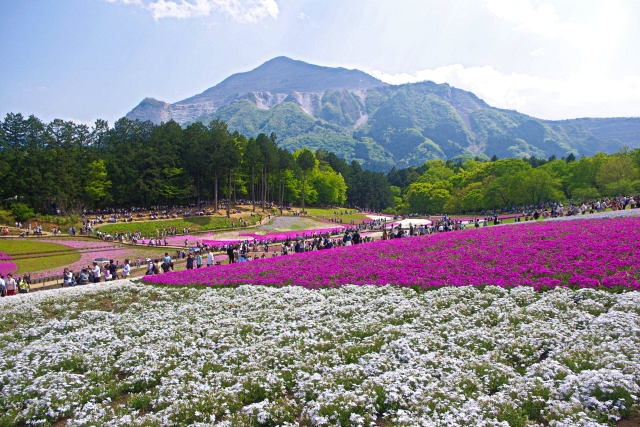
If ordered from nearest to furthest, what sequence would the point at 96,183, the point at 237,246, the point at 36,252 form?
the point at 237,246
the point at 36,252
the point at 96,183

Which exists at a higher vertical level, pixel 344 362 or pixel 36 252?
pixel 344 362

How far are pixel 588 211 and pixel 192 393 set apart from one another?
1834 inches

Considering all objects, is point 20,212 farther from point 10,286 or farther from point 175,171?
point 10,286

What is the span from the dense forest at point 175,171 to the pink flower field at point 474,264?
158 ft

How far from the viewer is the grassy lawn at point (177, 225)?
54.4m

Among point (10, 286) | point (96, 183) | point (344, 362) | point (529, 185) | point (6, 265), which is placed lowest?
point (6, 265)

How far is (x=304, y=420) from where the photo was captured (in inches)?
288

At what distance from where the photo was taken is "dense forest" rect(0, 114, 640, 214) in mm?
62438

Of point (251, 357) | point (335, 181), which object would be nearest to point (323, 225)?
point (335, 181)

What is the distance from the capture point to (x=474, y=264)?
59.4 ft

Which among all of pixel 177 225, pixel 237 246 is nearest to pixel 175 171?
pixel 177 225

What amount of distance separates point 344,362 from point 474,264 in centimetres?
1093

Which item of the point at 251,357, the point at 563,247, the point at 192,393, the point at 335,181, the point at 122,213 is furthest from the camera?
the point at 335,181

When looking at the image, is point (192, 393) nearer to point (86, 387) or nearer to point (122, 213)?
point (86, 387)
